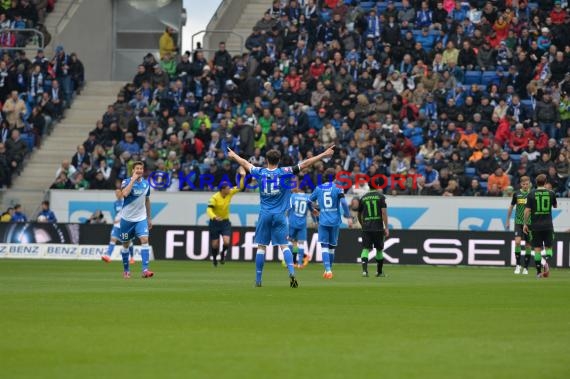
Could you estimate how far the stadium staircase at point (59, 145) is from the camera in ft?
130

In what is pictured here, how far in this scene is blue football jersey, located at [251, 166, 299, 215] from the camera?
67.3 feet

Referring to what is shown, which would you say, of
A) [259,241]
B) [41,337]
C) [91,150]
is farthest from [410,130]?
[41,337]

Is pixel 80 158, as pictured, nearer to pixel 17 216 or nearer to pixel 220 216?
pixel 17 216

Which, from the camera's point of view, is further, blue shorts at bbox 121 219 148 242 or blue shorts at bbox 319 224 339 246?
blue shorts at bbox 319 224 339 246

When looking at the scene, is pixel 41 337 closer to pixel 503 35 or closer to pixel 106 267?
pixel 106 267

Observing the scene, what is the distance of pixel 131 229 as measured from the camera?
81.5ft

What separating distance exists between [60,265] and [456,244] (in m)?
11.3

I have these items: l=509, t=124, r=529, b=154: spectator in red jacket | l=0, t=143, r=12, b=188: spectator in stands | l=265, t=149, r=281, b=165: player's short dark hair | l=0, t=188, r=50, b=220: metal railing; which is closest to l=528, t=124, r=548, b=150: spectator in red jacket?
l=509, t=124, r=529, b=154: spectator in red jacket

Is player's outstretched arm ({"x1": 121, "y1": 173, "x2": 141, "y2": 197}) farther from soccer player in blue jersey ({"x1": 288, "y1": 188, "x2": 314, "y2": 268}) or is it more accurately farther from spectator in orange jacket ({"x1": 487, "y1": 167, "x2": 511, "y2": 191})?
spectator in orange jacket ({"x1": 487, "y1": 167, "x2": 511, "y2": 191})

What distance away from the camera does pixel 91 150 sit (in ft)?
136

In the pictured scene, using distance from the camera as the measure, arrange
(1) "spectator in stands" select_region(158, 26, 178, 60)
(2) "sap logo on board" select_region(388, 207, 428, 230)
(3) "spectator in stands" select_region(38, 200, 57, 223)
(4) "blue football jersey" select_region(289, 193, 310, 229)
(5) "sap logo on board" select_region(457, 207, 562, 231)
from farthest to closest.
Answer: (1) "spectator in stands" select_region(158, 26, 178, 60) → (3) "spectator in stands" select_region(38, 200, 57, 223) → (2) "sap logo on board" select_region(388, 207, 428, 230) → (5) "sap logo on board" select_region(457, 207, 562, 231) → (4) "blue football jersey" select_region(289, 193, 310, 229)

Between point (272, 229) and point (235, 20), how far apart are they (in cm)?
2834

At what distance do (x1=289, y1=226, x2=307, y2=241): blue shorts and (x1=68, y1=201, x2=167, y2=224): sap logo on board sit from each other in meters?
6.78

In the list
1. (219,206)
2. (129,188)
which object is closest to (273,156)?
(129,188)
